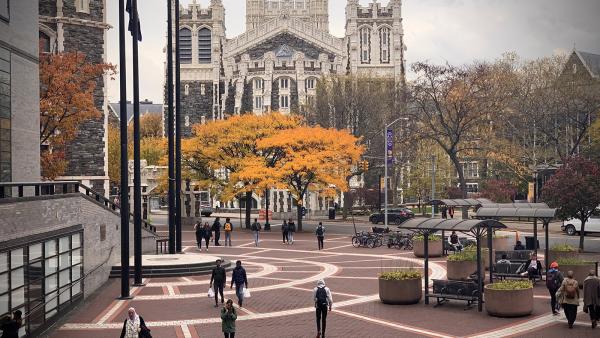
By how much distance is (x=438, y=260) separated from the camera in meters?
34.9

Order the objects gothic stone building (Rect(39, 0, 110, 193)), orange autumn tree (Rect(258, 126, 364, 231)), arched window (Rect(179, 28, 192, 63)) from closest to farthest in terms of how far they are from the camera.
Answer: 1. gothic stone building (Rect(39, 0, 110, 193))
2. orange autumn tree (Rect(258, 126, 364, 231))
3. arched window (Rect(179, 28, 192, 63))

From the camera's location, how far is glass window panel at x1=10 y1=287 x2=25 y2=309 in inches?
676

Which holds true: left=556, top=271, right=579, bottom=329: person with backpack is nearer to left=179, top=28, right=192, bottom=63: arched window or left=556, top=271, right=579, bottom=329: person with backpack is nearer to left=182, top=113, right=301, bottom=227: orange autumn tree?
left=182, top=113, right=301, bottom=227: orange autumn tree

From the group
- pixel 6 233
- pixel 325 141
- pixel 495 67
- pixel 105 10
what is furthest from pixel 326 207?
pixel 6 233

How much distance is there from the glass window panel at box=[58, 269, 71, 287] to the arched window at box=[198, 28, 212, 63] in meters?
94.6

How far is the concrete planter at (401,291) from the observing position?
23.4 m

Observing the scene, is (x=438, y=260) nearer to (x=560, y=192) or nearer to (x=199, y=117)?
(x=560, y=192)

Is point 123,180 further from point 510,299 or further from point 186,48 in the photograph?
point 186,48

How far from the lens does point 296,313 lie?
72.8 ft

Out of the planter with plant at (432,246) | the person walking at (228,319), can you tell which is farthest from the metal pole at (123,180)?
the planter with plant at (432,246)

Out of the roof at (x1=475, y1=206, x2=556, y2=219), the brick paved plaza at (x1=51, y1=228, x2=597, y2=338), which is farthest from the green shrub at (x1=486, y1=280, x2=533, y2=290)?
the roof at (x1=475, y1=206, x2=556, y2=219)

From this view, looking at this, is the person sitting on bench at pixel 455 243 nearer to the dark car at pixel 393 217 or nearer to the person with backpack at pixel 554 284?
the person with backpack at pixel 554 284

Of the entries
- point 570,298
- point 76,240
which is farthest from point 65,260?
point 570,298

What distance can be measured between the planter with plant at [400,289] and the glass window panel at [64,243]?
9332 mm
